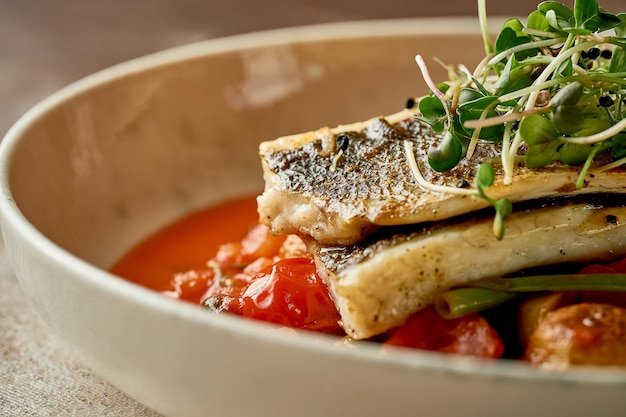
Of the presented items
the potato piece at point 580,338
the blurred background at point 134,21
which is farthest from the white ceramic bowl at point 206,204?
the blurred background at point 134,21

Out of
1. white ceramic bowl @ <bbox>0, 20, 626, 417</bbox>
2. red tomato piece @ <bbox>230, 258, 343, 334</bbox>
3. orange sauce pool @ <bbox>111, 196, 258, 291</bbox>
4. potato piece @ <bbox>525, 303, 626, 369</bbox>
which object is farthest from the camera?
orange sauce pool @ <bbox>111, 196, 258, 291</bbox>

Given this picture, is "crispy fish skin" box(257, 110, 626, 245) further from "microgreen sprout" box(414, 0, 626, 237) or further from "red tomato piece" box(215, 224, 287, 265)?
"red tomato piece" box(215, 224, 287, 265)

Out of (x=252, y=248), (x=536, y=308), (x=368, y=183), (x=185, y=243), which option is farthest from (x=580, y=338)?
(x=185, y=243)

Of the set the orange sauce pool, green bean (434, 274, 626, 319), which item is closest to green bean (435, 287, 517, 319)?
green bean (434, 274, 626, 319)

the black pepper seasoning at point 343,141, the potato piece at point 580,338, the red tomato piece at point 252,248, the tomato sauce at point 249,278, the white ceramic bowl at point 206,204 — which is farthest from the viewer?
the red tomato piece at point 252,248

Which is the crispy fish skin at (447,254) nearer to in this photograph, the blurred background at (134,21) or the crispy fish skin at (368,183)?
the crispy fish skin at (368,183)

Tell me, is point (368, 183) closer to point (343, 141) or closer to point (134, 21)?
point (343, 141)
